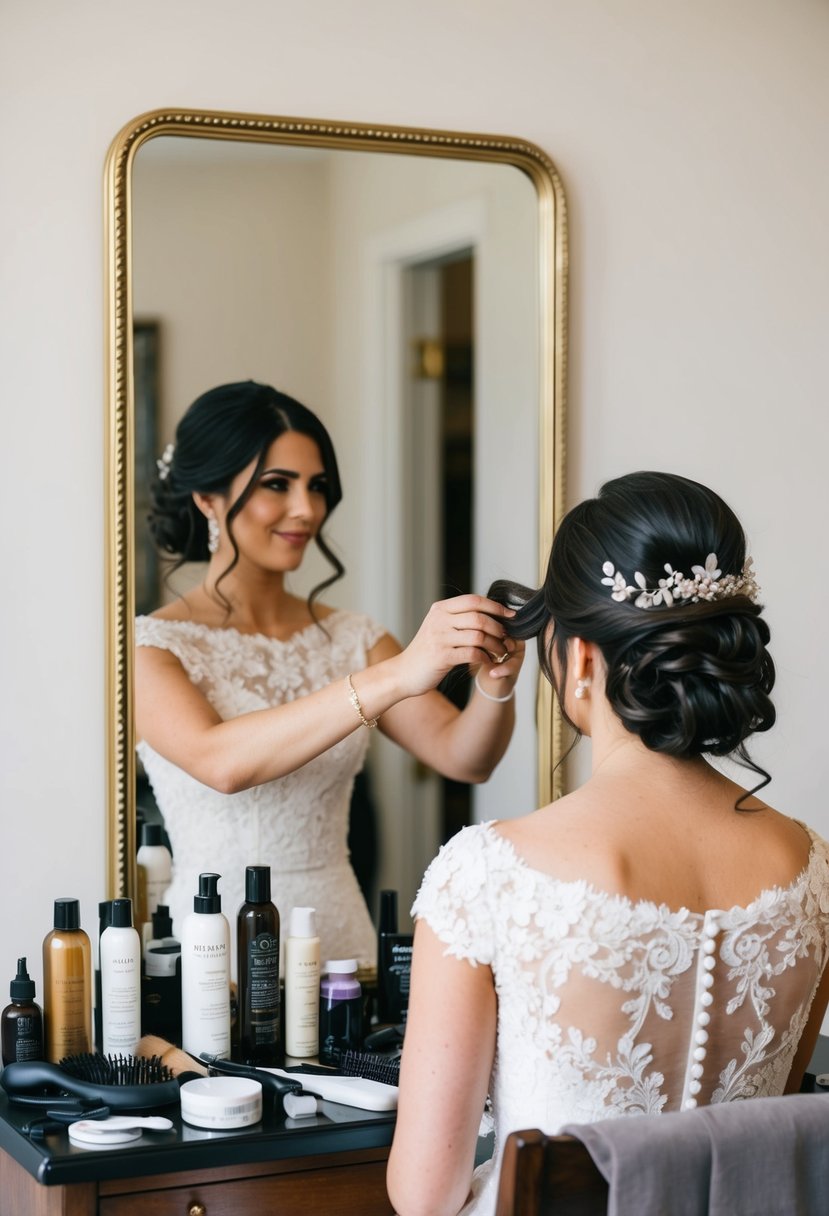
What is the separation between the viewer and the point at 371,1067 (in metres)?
1.62

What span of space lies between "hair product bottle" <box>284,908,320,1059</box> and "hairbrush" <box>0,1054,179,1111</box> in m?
0.17

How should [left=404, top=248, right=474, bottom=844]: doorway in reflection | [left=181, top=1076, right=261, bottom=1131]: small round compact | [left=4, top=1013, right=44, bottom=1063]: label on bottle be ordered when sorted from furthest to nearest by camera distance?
1. [left=404, top=248, right=474, bottom=844]: doorway in reflection
2. [left=4, top=1013, right=44, bottom=1063]: label on bottle
3. [left=181, top=1076, right=261, bottom=1131]: small round compact

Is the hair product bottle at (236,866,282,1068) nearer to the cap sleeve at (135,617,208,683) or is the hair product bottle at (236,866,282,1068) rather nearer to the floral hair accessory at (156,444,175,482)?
the cap sleeve at (135,617,208,683)

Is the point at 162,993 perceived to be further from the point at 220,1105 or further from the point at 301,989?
the point at 220,1105

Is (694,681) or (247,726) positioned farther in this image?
(247,726)

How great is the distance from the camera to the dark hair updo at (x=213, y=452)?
179 cm

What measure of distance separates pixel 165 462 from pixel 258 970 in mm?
644

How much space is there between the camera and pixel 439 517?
1.96 meters

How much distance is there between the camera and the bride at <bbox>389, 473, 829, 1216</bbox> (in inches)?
48.3

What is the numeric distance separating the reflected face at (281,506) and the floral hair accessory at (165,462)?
0.25 ft

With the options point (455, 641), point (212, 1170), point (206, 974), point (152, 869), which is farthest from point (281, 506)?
point (212, 1170)

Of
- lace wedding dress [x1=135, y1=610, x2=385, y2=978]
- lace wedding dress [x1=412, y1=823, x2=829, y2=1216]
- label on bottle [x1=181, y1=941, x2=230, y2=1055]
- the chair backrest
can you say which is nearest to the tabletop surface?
label on bottle [x1=181, y1=941, x2=230, y2=1055]

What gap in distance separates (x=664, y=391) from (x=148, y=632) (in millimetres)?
853

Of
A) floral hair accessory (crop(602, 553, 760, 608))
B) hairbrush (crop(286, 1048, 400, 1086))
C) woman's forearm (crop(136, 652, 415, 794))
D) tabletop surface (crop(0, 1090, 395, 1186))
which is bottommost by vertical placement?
tabletop surface (crop(0, 1090, 395, 1186))
